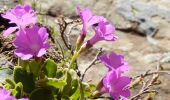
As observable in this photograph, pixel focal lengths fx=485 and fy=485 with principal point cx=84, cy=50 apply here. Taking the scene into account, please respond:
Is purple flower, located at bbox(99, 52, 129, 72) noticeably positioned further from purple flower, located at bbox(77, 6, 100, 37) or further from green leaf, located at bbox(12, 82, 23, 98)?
green leaf, located at bbox(12, 82, 23, 98)

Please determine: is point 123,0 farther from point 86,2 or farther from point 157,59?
point 157,59

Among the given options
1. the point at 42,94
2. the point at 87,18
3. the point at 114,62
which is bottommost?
the point at 42,94

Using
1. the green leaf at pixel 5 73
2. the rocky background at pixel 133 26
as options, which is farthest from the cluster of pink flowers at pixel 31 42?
the rocky background at pixel 133 26

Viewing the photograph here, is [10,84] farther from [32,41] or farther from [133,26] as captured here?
[133,26]

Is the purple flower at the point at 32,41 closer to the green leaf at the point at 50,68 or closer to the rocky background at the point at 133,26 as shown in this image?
the green leaf at the point at 50,68

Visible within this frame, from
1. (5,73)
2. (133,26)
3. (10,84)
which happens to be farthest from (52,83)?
(133,26)

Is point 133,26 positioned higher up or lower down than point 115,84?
higher up

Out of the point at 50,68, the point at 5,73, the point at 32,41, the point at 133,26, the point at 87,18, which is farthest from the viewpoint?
the point at 133,26
